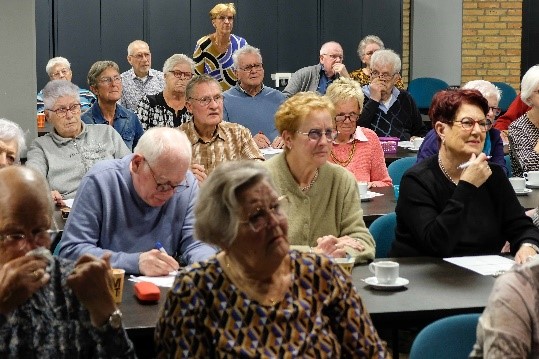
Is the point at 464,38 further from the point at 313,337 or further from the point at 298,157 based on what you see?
the point at 313,337

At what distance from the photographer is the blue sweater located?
12.1ft

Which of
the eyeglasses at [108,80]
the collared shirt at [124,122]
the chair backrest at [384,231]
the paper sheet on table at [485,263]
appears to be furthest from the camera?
the eyeglasses at [108,80]

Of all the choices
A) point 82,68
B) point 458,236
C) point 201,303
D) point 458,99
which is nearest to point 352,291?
point 201,303

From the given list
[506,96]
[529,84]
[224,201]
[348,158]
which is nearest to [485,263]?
[224,201]

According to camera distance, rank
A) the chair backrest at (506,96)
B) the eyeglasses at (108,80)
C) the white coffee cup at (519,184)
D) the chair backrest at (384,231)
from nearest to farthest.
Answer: the chair backrest at (384,231)
the white coffee cup at (519,184)
the eyeglasses at (108,80)
the chair backrest at (506,96)

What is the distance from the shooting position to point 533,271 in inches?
92.9

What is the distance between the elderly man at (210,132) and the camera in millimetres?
5684

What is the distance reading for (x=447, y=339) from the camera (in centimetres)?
275

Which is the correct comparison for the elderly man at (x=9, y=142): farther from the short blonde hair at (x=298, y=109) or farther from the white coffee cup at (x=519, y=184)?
the white coffee cup at (x=519, y=184)

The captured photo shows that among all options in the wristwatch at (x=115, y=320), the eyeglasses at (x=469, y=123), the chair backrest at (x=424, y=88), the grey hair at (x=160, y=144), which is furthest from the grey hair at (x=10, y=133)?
the chair backrest at (x=424, y=88)

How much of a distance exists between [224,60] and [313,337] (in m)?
7.12

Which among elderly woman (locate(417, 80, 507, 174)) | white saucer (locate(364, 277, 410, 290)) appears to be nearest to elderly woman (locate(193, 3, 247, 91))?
elderly woman (locate(417, 80, 507, 174))

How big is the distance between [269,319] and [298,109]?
178 centimetres

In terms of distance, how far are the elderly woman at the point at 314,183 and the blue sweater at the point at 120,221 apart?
1.50 feet
